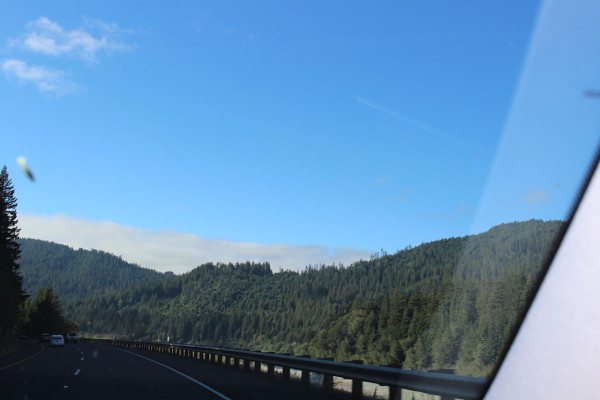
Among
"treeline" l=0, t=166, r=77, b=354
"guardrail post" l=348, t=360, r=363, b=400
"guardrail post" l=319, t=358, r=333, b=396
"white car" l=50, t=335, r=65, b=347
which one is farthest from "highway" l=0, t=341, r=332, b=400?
"white car" l=50, t=335, r=65, b=347

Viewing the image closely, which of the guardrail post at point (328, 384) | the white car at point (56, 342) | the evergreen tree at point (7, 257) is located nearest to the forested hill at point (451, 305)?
the guardrail post at point (328, 384)

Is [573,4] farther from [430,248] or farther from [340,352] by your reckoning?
[340,352]

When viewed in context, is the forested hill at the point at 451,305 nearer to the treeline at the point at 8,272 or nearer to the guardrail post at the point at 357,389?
the guardrail post at the point at 357,389

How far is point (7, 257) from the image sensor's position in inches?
3022

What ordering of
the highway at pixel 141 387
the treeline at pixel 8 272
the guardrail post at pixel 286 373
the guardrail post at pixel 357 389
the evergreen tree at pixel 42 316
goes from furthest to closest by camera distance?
the evergreen tree at pixel 42 316
the treeline at pixel 8 272
the guardrail post at pixel 286 373
the highway at pixel 141 387
the guardrail post at pixel 357 389

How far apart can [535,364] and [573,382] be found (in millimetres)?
414

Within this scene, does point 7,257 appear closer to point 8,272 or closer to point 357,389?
point 8,272

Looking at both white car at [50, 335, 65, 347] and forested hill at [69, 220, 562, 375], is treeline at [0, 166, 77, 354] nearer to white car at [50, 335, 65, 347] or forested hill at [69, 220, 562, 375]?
white car at [50, 335, 65, 347]

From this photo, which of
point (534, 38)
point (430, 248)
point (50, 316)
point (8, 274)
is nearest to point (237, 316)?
point (50, 316)

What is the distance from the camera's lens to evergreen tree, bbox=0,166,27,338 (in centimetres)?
7088

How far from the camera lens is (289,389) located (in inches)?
616

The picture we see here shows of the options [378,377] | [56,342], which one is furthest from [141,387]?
[56,342]

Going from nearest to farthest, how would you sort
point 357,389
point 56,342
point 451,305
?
point 357,389 → point 451,305 → point 56,342

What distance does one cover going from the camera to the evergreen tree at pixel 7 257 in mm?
70875
